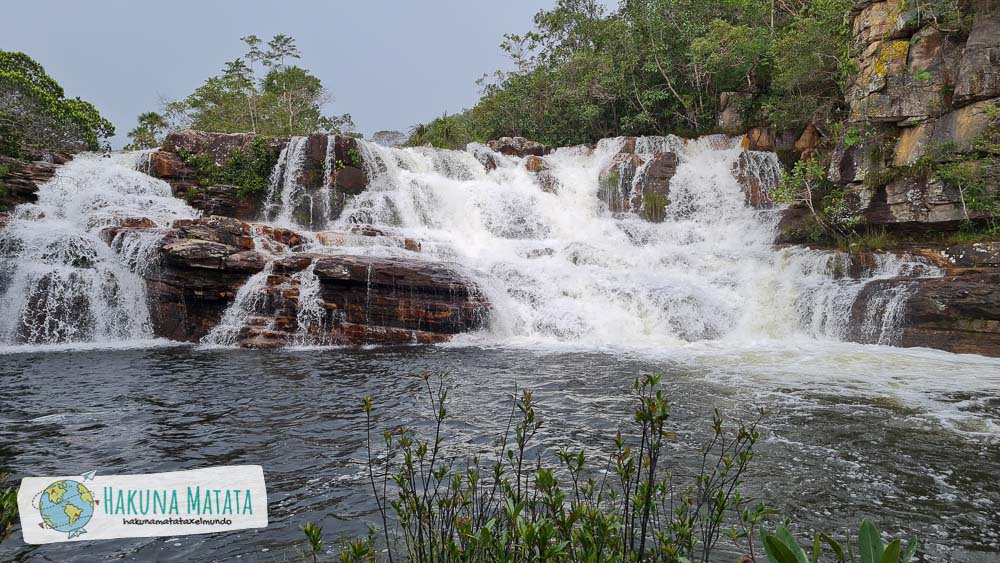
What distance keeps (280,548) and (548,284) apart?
10.2 m

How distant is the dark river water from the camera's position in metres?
3.79

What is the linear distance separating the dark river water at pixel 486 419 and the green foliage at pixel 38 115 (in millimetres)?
11208

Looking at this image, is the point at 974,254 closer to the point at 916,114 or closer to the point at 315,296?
the point at 916,114

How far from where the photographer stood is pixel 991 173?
36.6 feet

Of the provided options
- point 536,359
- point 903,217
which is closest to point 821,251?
point 903,217

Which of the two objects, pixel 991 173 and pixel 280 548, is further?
pixel 991 173

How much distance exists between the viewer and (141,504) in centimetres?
177

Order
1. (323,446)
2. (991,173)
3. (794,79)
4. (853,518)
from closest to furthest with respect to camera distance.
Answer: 1. (853,518)
2. (323,446)
3. (991,173)
4. (794,79)

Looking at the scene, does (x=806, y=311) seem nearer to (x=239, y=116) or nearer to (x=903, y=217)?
(x=903, y=217)

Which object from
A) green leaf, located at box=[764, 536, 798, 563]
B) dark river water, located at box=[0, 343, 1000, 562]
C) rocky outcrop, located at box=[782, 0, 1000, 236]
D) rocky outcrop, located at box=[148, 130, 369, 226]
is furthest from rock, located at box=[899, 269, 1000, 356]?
rocky outcrop, located at box=[148, 130, 369, 226]

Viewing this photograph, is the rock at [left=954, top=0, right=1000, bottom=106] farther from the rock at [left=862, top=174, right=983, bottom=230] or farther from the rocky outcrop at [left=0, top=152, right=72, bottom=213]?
the rocky outcrop at [left=0, top=152, right=72, bottom=213]

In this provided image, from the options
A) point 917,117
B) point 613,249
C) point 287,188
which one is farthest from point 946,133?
point 287,188

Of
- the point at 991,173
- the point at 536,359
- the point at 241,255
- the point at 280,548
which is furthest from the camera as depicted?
the point at 241,255

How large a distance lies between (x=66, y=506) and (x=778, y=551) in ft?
6.52
